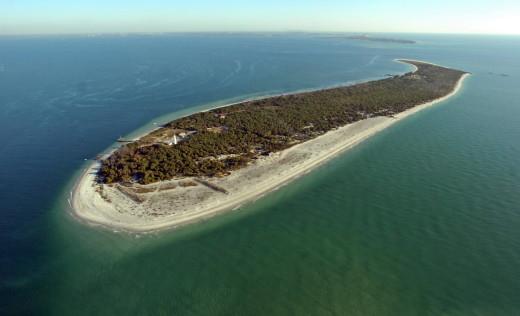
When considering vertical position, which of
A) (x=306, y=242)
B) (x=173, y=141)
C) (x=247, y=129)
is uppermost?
(x=247, y=129)

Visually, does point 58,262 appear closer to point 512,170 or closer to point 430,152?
point 430,152

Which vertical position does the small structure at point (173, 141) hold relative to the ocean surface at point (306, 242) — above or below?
above

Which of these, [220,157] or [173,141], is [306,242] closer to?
[220,157]

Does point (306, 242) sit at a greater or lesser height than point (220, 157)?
lesser

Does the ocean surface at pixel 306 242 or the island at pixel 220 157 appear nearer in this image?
the ocean surface at pixel 306 242

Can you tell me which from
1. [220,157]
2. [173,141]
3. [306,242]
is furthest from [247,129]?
[306,242]

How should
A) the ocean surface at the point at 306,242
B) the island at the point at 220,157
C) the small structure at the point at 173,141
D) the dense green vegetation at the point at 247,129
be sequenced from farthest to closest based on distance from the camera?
the small structure at the point at 173,141 → the dense green vegetation at the point at 247,129 → the island at the point at 220,157 → the ocean surface at the point at 306,242

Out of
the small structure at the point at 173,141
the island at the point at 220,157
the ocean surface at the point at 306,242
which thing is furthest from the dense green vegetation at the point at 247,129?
the ocean surface at the point at 306,242

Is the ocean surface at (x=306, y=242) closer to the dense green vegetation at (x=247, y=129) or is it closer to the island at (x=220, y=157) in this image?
the island at (x=220, y=157)
